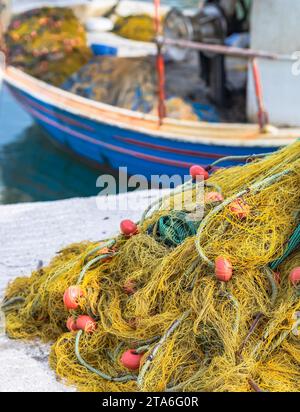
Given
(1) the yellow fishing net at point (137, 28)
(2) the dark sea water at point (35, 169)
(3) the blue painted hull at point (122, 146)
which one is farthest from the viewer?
(1) the yellow fishing net at point (137, 28)

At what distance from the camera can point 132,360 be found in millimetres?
3123

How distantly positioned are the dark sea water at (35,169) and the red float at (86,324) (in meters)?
6.14

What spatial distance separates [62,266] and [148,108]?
505cm

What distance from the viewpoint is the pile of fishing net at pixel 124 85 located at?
8570mm

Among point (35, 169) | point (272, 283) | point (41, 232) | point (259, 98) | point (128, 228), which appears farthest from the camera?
point (35, 169)

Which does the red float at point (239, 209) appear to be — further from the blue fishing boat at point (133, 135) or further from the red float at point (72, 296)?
the blue fishing boat at point (133, 135)

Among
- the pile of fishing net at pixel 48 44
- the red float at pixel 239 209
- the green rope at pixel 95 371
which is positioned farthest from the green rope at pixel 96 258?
the pile of fishing net at pixel 48 44

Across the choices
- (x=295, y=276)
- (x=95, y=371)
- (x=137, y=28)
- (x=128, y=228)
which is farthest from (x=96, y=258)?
(x=137, y=28)

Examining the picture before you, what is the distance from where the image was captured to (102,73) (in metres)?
9.29

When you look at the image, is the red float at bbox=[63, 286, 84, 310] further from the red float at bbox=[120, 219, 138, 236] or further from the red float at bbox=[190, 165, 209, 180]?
the red float at bbox=[190, 165, 209, 180]

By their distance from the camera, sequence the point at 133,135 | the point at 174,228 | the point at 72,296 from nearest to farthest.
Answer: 1. the point at 72,296
2. the point at 174,228
3. the point at 133,135

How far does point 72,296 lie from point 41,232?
72.7 inches

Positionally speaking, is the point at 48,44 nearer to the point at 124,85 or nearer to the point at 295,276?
the point at 124,85
